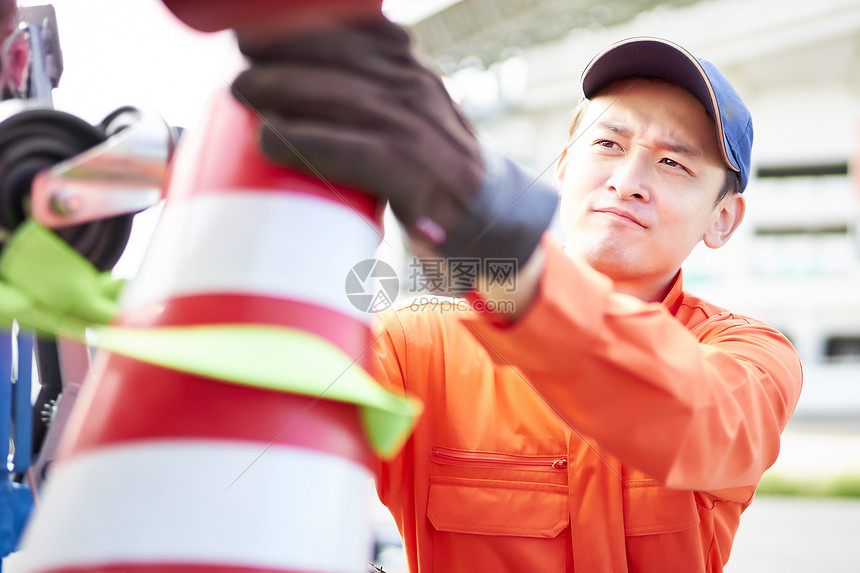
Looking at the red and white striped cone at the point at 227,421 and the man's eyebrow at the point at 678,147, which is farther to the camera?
the man's eyebrow at the point at 678,147

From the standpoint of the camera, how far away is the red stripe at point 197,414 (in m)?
0.47

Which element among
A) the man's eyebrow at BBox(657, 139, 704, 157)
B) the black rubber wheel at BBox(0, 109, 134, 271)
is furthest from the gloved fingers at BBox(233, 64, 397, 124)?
the man's eyebrow at BBox(657, 139, 704, 157)

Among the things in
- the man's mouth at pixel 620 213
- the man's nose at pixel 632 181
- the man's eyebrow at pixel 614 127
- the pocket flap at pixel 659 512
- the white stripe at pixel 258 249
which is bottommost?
the pocket flap at pixel 659 512

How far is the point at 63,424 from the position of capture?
94 cm

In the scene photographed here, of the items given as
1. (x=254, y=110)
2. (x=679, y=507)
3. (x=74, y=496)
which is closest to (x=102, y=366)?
(x=74, y=496)

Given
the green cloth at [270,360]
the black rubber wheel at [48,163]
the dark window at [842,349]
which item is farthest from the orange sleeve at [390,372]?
the dark window at [842,349]

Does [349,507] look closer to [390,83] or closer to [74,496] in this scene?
[74,496]

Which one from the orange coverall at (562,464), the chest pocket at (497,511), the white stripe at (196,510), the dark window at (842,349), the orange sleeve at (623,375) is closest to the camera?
the white stripe at (196,510)

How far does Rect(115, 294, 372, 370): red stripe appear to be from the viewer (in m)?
0.50

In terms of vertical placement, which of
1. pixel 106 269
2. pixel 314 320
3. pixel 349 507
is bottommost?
pixel 349 507

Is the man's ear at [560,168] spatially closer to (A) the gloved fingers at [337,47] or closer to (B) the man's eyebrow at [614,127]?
(B) the man's eyebrow at [614,127]

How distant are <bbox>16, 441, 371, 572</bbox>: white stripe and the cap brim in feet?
3.04

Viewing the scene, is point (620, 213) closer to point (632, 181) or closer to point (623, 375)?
point (632, 181)

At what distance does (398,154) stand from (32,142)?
357mm
